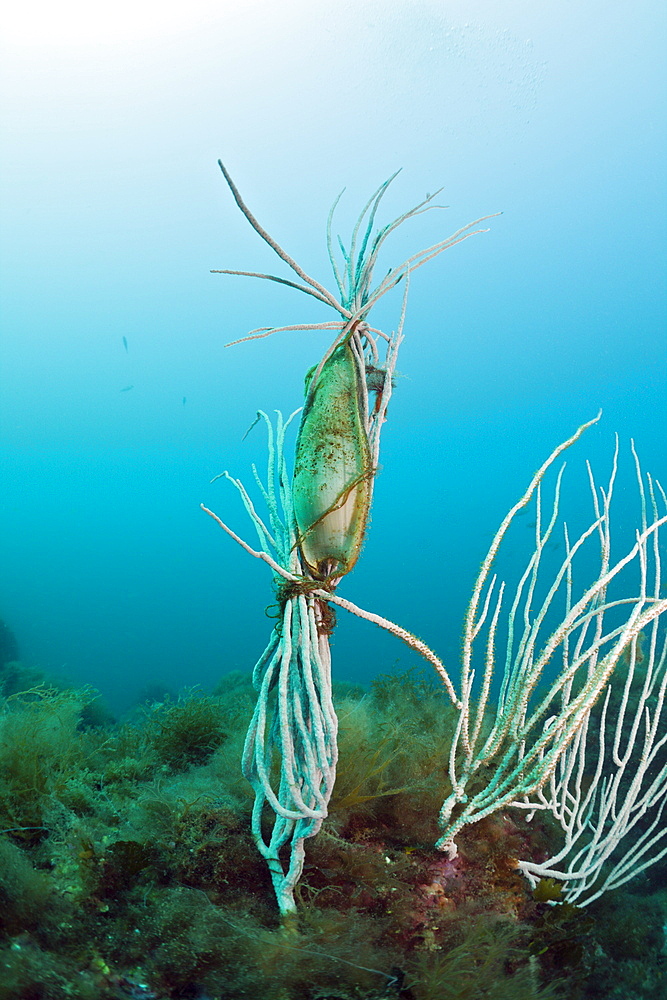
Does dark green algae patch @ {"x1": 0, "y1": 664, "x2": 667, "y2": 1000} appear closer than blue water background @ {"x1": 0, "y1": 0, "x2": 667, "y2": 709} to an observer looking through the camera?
Yes

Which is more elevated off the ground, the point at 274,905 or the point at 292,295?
the point at 292,295

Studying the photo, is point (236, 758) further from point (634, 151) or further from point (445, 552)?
point (445, 552)

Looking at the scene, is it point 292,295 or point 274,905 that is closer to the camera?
point 274,905

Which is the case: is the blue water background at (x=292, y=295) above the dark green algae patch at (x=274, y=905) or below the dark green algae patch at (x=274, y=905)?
above

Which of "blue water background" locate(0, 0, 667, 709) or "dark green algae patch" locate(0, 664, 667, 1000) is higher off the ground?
"blue water background" locate(0, 0, 667, 709)

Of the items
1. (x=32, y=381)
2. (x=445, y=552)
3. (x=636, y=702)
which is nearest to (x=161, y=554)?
(x=32, y=381)

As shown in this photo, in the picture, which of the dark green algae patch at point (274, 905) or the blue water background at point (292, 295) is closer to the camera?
the dark green algae patch at point (274, 905)
